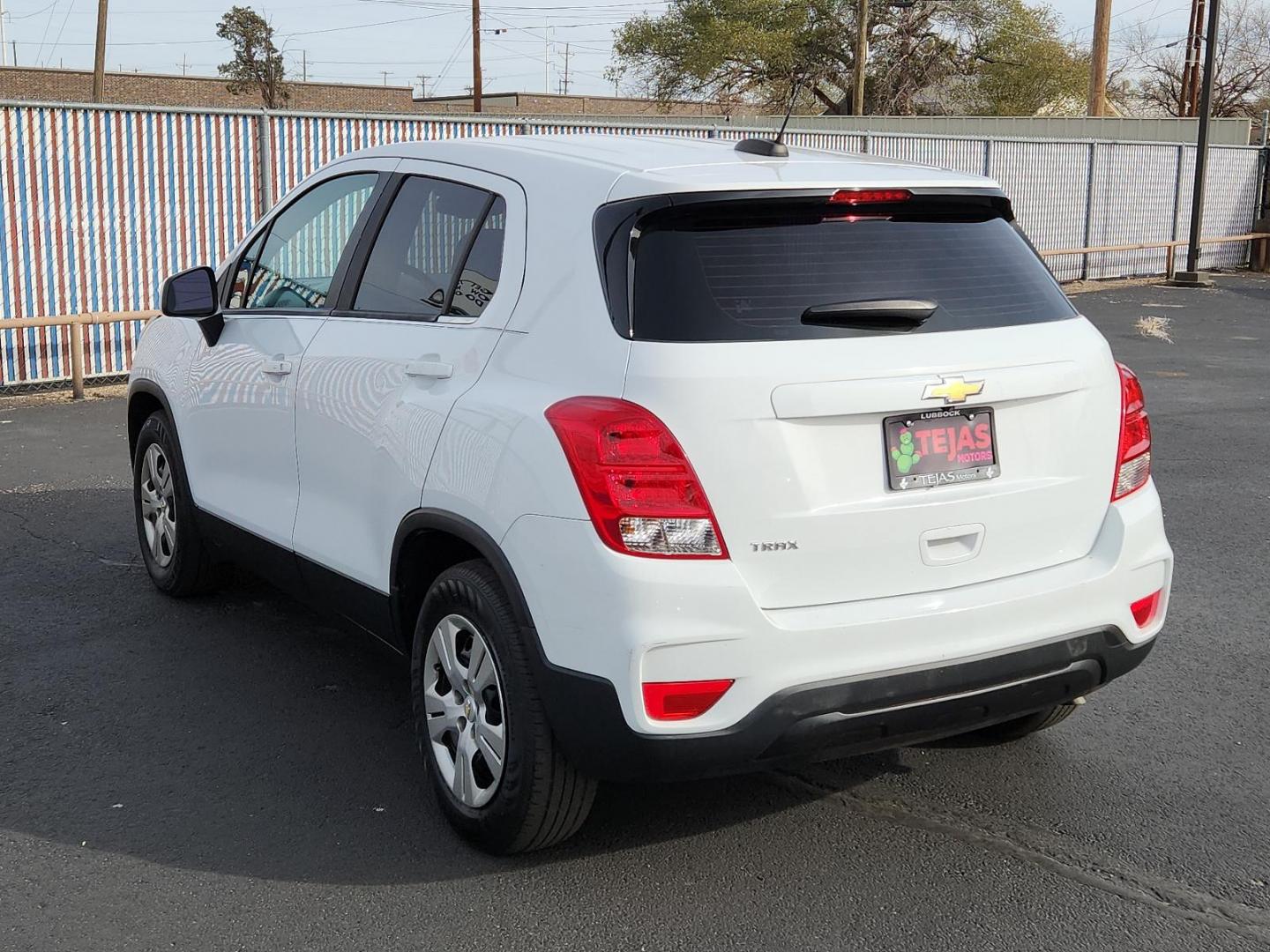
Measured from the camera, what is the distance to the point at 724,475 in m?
3.18

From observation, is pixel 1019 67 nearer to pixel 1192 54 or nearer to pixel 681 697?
pixel 1192 54

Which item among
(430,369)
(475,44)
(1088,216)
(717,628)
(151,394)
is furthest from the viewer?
(475,44)

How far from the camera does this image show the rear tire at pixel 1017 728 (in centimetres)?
435

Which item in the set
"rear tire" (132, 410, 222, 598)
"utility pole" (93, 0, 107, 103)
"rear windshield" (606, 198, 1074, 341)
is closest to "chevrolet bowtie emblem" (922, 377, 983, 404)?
"rear windshield" (606, 198, 1074, 341)

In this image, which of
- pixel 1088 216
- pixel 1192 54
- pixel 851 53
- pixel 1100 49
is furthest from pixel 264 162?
pixel 851 53

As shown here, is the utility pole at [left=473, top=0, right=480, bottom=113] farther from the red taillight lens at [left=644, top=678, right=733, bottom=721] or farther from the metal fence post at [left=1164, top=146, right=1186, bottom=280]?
the red taillight lens at [left=644, top=678, right=733, bottom=721]

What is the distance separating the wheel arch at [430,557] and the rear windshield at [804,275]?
640mm

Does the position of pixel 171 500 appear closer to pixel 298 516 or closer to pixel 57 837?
pixel 298 516

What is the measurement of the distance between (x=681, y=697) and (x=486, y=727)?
659 millimetres

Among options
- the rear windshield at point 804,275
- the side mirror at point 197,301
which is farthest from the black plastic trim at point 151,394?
the rear windshield at point 804,275

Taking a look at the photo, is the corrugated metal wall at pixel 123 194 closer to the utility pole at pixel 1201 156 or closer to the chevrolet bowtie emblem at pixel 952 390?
the chevrolet bowtie emblem at pixel 952 390

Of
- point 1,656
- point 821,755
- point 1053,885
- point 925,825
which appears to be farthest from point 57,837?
point 1053,885

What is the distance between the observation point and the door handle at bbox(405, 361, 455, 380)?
3773 mm

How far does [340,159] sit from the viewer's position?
16.1 feet
